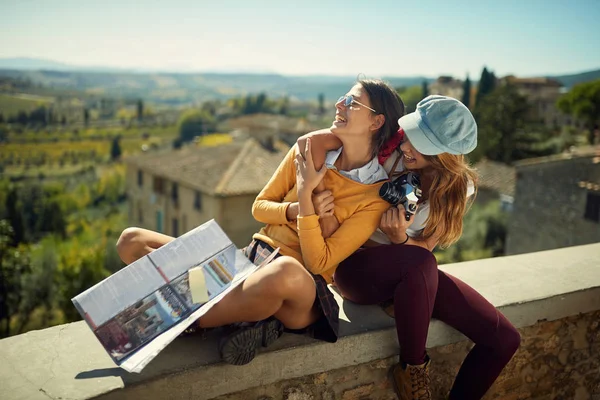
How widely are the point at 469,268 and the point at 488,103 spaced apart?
3294cm

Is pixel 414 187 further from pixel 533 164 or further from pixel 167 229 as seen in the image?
pixel 167 229

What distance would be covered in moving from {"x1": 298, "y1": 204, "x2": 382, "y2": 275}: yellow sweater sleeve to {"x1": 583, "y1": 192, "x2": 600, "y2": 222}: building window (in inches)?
580

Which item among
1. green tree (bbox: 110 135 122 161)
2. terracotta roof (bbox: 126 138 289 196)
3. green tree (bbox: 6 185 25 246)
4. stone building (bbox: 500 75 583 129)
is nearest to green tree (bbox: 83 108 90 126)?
green tree (bbox: 110 135 122 161)

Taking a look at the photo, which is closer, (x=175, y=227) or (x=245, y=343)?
(x=245, y=343)

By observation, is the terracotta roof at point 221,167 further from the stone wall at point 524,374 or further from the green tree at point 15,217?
the stone wall at point 524,374

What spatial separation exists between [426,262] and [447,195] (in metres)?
0.35

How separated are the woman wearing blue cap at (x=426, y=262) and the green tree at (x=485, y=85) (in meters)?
32.7

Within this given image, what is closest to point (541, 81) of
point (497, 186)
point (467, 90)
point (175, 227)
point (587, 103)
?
point (587, 103)

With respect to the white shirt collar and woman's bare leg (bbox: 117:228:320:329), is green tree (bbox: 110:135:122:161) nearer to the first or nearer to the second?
the white shirt collar

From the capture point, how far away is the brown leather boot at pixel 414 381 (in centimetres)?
196

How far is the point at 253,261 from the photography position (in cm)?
209

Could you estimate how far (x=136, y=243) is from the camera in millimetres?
1978

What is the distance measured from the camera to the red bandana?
7.11 feet

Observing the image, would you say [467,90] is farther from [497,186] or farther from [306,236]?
[306,236]
